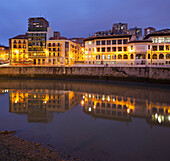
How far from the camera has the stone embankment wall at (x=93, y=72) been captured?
38812mm

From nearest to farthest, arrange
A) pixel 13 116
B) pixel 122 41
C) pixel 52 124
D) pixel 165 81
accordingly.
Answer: pixel 52 124
pixel 13 116
pixel 165 81
pixel 122 41

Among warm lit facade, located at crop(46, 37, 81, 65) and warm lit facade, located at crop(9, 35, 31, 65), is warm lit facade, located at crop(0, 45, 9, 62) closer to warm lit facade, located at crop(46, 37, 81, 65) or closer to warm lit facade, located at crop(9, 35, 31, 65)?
warm lit facade, located at crop(9, 35, 31, 65)

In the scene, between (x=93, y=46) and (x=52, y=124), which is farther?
(x=93, y=46)

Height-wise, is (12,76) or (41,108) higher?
(12,76)

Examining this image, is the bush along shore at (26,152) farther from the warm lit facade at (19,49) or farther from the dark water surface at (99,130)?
the warm lit facade at (19,49)

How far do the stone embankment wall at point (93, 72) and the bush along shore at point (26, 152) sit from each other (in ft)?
117

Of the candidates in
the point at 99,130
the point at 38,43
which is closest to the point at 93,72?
the point at 99,130

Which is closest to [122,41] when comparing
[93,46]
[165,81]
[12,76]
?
[93,46]

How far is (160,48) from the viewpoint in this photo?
56688 millimetres

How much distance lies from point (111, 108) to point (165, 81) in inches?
970

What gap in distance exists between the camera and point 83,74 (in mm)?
48906

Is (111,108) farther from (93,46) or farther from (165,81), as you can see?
(93,46)

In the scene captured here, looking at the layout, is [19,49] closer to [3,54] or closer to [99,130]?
[3,54]

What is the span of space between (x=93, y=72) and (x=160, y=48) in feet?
93.8
